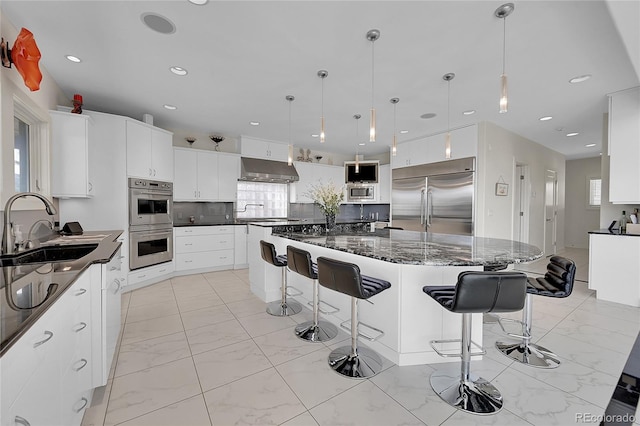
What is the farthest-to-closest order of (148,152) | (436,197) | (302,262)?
(436,197)
(148,152)
(302,262)

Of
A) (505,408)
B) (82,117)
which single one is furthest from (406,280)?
(82,117)

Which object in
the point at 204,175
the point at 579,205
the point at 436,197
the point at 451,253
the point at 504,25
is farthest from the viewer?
the point at 579,205

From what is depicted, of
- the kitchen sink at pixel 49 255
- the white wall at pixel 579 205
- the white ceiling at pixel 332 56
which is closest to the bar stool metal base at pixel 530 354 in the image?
the white ceiling at pixel 332 56

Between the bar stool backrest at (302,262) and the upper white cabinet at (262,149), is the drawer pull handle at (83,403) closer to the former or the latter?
the bar stool backrest at (302,262)

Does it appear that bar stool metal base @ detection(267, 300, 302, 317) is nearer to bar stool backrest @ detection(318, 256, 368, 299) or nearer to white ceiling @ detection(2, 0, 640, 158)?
bar stool backrest @ detection(318, 256, 368, 299)

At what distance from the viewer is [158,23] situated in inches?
87.3

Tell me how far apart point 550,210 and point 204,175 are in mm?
8076

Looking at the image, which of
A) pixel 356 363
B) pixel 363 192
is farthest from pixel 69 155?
pixel 363 192

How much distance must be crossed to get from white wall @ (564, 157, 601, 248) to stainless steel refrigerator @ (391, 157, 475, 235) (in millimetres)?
A: 5748

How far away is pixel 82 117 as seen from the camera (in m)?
3.18

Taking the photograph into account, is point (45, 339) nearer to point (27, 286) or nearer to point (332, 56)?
point (27, 286)

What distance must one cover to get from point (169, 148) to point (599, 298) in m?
6.76

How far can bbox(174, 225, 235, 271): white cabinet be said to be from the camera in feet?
15.8

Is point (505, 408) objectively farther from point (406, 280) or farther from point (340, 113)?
point (340, 113)
